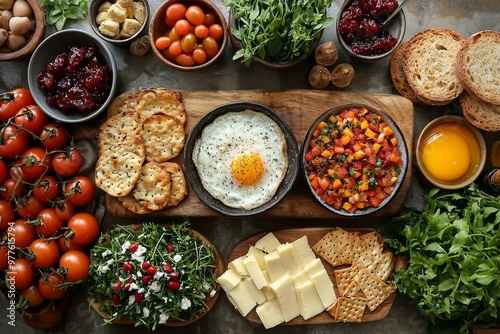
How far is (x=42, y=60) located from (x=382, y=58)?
2870mm

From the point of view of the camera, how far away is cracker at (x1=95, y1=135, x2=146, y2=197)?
442cm

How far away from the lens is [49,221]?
14.5 feet

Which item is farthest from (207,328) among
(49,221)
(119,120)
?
(119,120)

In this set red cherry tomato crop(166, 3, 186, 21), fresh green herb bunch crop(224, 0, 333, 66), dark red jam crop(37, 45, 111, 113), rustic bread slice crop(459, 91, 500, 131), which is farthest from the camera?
rustic bread slice crop(459, 91, 500, 131)

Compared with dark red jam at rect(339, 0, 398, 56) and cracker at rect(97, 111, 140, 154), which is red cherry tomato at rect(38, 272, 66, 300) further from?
dark red jam at rect(339, 0, 398, 56)

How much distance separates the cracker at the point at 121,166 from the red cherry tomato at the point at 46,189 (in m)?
0.37

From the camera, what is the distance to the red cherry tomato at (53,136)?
4398mm

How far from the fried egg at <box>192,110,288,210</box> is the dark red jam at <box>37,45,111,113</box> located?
3.06 ft

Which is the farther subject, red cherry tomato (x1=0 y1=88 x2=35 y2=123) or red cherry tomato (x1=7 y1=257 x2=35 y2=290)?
red cherry tomato (x1=0 y1=88 x2=35 y2=123)

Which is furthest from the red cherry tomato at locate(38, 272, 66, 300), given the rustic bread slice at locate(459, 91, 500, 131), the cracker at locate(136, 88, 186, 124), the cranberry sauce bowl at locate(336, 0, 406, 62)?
the rustic bread slice at locate(459, 91, 500, 131)

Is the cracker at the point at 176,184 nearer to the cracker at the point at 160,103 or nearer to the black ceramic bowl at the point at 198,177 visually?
the black ceramic bowl at the point at 198,177

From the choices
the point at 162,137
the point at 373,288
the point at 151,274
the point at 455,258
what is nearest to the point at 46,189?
the point at 162,137

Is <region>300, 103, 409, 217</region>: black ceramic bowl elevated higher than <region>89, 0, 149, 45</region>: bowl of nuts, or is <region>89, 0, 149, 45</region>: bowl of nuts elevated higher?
<region>89, 0, 149, 45</region>: bowl of nuts

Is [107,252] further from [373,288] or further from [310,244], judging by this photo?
[373,288]
